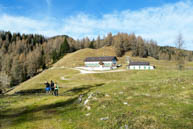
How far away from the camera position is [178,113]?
11.5 metres

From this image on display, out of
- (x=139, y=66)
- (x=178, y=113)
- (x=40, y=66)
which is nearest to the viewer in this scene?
(x=178, y=113)

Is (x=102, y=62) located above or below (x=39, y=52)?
below

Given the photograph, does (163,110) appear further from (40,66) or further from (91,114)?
(40,66)

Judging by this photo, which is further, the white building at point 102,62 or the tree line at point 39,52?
the tree line at point 39,52

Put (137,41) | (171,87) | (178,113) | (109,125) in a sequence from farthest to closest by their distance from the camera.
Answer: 1. (137,41)
2. (171,87)
3. (178,113)
4. (109,125)

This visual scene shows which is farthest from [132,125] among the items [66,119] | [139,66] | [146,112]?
[139,66]

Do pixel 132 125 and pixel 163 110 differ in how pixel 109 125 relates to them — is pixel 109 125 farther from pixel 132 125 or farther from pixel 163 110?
pixel 163 110

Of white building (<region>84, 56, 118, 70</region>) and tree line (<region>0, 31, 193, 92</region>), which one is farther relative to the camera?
tree line (<region>0, 31, 193, 92</region>)

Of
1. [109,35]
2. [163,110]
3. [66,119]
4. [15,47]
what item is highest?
[109,35]

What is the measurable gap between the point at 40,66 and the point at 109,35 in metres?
104

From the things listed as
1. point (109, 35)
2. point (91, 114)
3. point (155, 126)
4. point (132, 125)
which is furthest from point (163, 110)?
point (109, 35)

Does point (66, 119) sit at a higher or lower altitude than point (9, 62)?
lower

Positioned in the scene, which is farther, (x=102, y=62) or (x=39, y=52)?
(x=39, y=52)

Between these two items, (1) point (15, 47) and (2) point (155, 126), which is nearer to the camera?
(2) point (155, 126)
